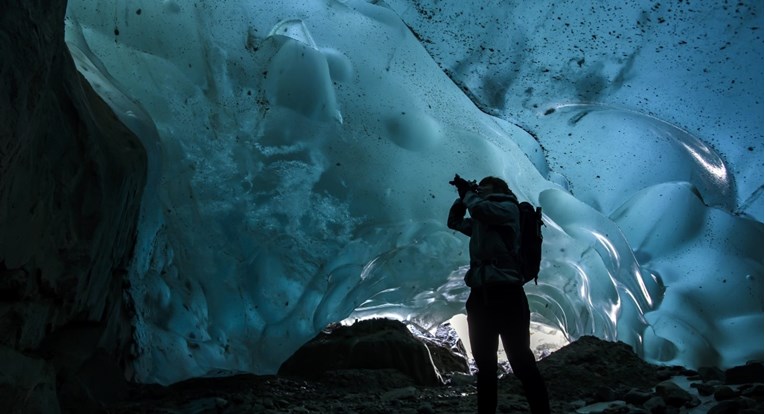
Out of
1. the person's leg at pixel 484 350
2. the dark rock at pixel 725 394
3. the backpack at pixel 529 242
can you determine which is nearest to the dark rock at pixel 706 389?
the dark rock at pixel 725 394

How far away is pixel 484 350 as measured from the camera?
10.0ft

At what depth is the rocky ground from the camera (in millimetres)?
3928

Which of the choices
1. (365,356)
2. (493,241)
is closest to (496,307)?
(493,241)

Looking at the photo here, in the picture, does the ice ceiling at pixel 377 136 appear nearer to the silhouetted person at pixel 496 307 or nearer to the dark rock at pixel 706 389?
the dark rock at pixel 706 389

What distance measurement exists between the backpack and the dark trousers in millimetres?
230

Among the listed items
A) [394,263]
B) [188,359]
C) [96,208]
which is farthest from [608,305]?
[96,208]

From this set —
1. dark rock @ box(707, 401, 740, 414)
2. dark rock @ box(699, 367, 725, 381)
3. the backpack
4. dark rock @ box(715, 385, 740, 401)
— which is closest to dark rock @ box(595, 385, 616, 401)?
dark rock @ box(715, 385, 740, 401)

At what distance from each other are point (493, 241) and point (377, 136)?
3238mm

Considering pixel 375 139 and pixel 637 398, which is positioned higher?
pixel 375 139

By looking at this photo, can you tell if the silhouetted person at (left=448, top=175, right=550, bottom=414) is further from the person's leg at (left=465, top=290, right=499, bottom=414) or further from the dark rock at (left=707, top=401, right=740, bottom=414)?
the dark rock at (left=707, top=401, right=740, bottom=414)

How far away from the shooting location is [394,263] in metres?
7.01

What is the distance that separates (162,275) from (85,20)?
2098 millimetres

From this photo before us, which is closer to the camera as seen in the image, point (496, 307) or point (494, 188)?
point (496, 307)

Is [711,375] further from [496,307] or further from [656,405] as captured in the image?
[496,307]
